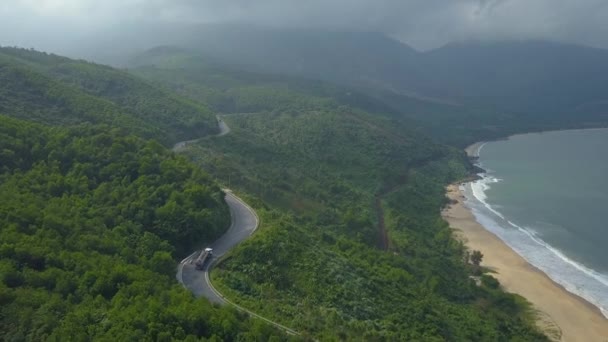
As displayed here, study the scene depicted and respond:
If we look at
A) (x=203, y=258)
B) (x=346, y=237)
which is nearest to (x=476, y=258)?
(x=346, y=237)

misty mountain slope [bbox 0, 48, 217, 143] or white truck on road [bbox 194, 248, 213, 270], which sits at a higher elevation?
misty mountain slope [bbox 0, 48, 217, 143]

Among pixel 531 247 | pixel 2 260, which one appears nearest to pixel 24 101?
pixel 2 260

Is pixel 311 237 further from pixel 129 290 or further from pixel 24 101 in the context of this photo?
pixel 24 101

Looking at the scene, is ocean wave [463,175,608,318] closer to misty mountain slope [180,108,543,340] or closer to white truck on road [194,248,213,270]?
misty mountain slope [180,108,543,340]

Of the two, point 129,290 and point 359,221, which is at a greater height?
point 129,290

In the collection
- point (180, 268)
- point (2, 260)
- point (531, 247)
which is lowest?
point (531, 247)

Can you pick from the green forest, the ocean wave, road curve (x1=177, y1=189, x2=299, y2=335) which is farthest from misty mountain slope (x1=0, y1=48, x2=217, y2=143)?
the ocean wave
